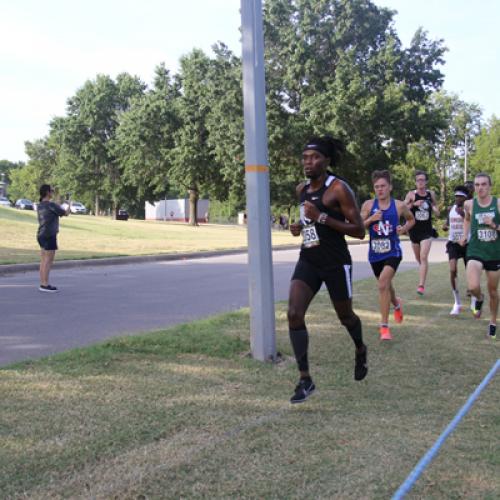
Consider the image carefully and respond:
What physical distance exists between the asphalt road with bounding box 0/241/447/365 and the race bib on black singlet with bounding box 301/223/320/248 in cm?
308

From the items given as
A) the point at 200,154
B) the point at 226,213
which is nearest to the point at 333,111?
the point at 200,154

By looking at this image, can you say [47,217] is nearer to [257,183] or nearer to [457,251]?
[257,183]

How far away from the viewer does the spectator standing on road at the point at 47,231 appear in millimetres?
11430

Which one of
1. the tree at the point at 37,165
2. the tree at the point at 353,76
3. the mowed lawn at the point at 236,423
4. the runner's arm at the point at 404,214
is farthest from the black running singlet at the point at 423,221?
the tree at the point at 37,165

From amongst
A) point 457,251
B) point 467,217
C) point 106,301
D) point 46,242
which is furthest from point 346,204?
point 46,242

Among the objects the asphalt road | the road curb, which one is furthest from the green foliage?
the asphalt road

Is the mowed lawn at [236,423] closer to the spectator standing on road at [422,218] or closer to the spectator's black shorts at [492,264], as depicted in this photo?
the spectator's black shorts at [492,264]

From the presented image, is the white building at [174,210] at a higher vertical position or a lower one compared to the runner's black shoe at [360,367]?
higher

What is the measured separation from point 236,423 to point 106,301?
656 cm

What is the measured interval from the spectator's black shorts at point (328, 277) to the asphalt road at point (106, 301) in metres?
2.97

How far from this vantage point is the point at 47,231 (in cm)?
1155

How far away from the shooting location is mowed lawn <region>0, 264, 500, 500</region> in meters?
3.23

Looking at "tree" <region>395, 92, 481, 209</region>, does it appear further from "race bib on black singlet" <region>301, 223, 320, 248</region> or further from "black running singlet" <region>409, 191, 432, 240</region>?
"race bib on black singlet" <region>301, 223, 320, 248</region>

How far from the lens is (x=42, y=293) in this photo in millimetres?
11047
